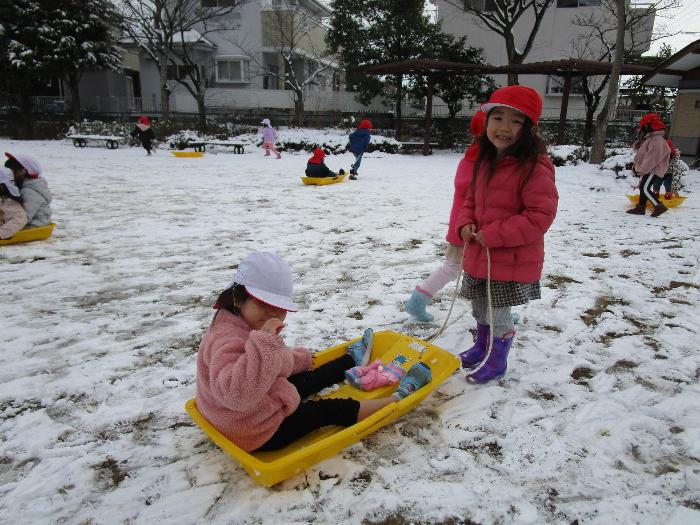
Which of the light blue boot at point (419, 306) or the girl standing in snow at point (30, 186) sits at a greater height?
the girl standing in snow at point (30, 186)

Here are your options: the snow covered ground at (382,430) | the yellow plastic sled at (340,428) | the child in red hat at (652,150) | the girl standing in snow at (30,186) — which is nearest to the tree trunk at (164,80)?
the snow covered ground at (382,430)

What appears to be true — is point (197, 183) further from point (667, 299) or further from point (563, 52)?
point (563, 52)

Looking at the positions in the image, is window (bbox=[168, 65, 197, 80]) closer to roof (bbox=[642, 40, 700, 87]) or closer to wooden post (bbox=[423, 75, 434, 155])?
wooden post (bbox=[423, 75, 434, 155])

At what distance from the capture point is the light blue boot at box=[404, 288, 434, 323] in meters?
3.29

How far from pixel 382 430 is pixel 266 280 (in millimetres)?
972

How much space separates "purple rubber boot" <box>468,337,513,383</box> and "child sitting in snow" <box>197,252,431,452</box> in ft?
2.78

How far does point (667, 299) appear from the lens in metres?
3.79

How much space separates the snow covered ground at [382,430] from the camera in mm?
1798

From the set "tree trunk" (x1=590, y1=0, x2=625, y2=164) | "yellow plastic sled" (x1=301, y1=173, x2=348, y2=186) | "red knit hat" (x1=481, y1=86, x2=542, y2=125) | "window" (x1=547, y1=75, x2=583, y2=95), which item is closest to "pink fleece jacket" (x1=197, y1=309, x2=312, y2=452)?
"red knit hat" (x1=481, y1=86, x2=542, y2=125)

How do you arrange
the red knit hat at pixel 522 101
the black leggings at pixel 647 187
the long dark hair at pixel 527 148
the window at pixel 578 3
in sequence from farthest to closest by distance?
the window at pixel 578 3 < the black leggings at pixel 647 187 < the long dark hair at pixel 527 148 < the red knit hat at pixel 522 101

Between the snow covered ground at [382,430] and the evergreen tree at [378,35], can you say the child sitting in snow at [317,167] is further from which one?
the evergreen tree at [378,35]

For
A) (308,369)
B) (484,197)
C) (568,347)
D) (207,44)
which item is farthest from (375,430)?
(207,44)

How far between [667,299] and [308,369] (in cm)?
307

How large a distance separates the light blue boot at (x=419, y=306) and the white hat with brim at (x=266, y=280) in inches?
66.4
